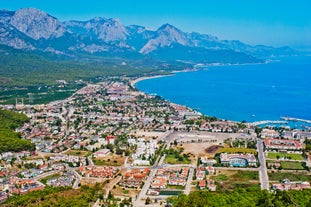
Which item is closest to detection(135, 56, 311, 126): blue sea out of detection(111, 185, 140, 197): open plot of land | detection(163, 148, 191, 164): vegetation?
detection(163, 148, 191, 164): vegetation

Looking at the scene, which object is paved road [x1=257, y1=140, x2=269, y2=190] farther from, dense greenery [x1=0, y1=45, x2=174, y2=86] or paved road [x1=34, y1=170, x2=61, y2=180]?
dense greenery [x1=0, y1=45, x2=174, y2=86]

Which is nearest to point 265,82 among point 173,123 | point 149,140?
point 173,123

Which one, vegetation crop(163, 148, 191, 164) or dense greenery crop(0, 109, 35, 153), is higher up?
dense greenery crop(0, 109, 35, 153)

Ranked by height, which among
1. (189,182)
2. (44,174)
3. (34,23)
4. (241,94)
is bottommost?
(44,174)

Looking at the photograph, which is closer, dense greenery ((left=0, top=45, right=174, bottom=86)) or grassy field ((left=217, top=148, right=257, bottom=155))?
grassy field ((left=217, top=148, right=257, bottom=155))

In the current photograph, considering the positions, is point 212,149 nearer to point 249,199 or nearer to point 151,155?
point 151,155

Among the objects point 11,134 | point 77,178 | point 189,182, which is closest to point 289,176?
point 189,182

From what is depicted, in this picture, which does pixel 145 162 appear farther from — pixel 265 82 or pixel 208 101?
pixel 265 82
